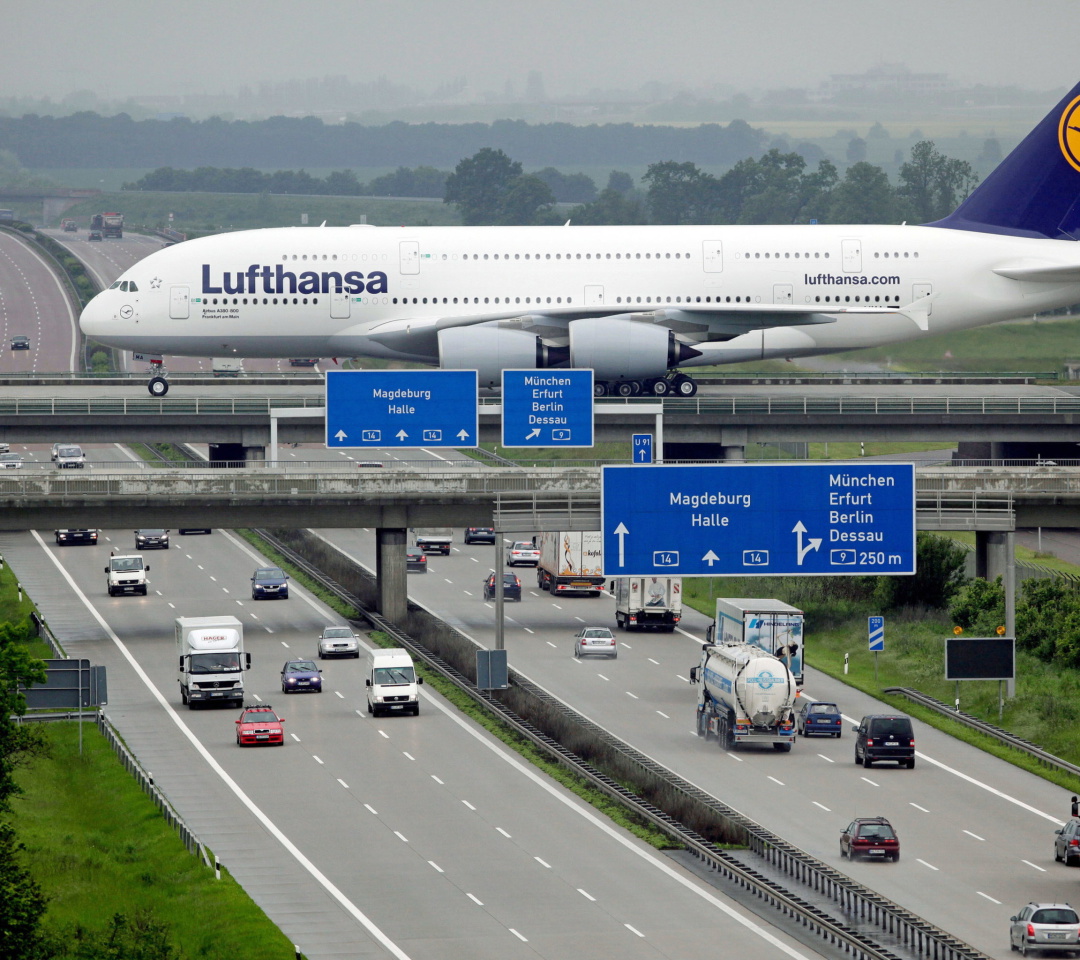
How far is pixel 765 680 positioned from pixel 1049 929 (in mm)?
22067

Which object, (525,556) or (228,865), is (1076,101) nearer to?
(525,556)

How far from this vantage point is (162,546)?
377 ft

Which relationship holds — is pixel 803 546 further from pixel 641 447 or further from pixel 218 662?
pixel 218 662

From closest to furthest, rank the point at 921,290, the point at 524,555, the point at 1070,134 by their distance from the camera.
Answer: the point at 921,290
the point at 1070,134
the point at 524,555

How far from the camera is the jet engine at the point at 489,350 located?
94938 millimetres

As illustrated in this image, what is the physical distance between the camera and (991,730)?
67.2 metres

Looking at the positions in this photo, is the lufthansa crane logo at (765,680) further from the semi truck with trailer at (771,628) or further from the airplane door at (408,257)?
the airplane door at (408,257)

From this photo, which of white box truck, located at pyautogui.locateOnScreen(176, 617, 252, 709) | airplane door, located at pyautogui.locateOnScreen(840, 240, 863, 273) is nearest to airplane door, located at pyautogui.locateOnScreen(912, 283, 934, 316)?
airplane door, located at pyautogui.locateOnScreen(840, 240, 863, 273)

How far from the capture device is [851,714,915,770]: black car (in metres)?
61.9

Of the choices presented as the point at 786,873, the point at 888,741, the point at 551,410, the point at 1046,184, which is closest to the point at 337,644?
the point at 551,410

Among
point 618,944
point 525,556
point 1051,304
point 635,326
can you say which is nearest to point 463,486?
point 635,326

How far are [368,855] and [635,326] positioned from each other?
166 feet

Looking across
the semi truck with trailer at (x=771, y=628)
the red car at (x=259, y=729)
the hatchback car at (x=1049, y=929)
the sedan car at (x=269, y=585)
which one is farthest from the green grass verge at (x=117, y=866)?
the sedan car at (x=269, y=585)

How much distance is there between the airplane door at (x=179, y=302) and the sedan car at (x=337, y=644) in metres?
22.4
